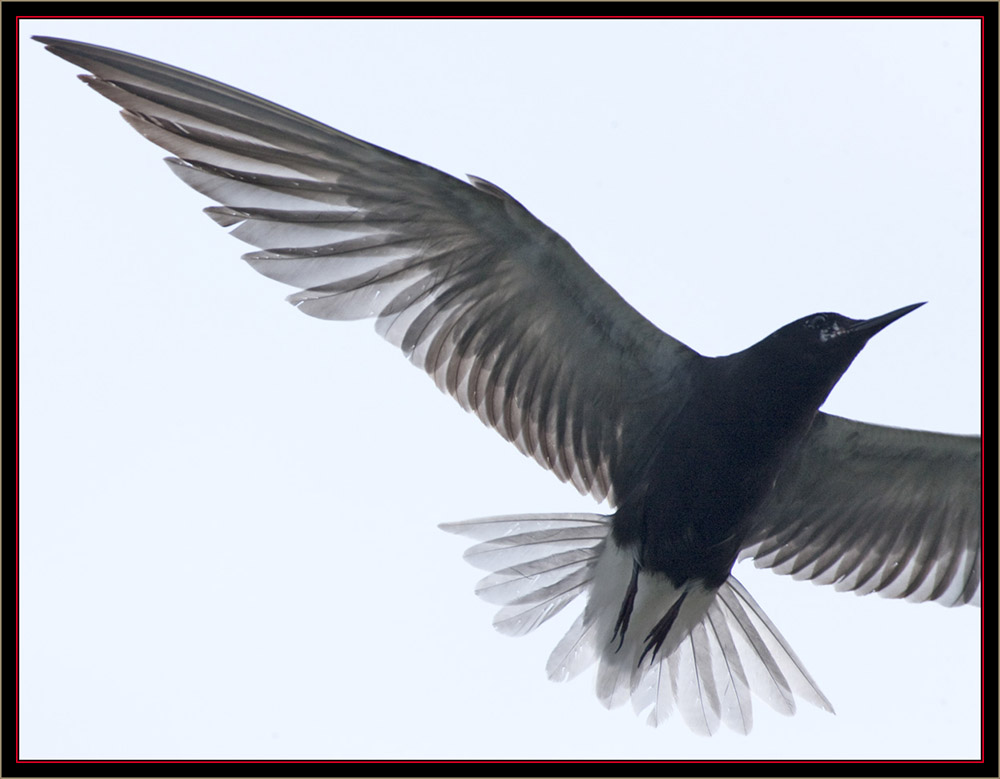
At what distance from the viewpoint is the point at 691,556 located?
5820mm

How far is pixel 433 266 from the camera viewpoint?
18.5 ft

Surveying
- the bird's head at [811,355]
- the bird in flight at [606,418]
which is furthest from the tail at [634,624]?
the bird's head at [811,355]

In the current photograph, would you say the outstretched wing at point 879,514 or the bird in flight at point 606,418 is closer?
the bird in flight at point 606,418

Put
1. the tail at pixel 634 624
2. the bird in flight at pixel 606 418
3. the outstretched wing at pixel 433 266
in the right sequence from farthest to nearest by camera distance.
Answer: the tail at pixel 634 624 → the bird in flight at pixel 606 418 → the outstretched wing at pixel 433 266

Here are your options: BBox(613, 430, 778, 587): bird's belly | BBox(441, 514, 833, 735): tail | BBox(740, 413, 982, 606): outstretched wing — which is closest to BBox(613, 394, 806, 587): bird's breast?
BBox(613, 430, 778, 587): bird's belly

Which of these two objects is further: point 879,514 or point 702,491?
point 879,514

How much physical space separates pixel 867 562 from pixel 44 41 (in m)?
4.45

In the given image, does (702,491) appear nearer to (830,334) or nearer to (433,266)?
(830,334)

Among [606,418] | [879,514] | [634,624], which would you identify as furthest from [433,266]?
[879,514]

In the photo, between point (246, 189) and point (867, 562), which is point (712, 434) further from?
point (246, 189)

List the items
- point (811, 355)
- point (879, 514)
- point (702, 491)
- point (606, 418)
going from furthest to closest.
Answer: point (879, 514), point (606, 418), point (702, 491), point (811, 355)

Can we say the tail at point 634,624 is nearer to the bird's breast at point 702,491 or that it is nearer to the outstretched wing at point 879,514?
the bird's breast at point 702,491

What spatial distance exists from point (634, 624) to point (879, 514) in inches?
52.7

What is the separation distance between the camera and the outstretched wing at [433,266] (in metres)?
5.17
